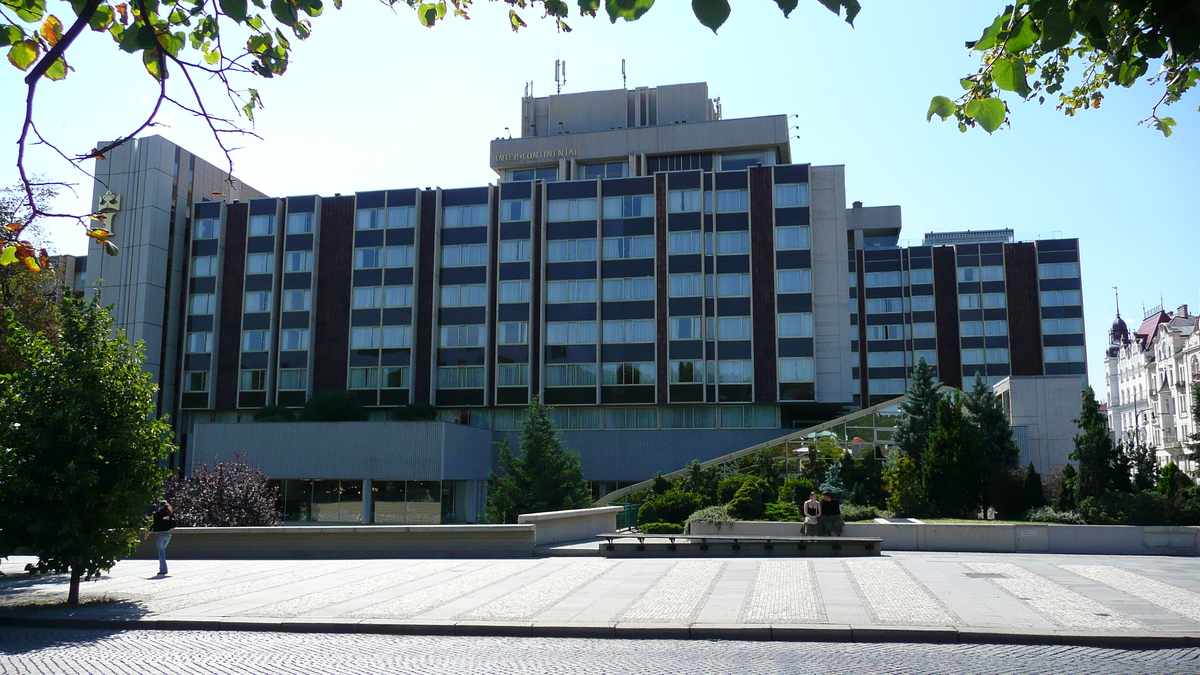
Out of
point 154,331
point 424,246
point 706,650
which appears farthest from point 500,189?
point 706,650

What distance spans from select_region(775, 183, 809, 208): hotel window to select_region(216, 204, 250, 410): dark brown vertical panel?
3566 cm

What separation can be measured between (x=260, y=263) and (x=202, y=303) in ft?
15.9

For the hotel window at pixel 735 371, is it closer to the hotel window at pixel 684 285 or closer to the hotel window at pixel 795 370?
the hotel window at pixel 795 370

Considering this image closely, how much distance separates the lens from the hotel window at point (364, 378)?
196 feet

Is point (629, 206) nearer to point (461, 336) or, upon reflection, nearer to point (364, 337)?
point (461, 336)

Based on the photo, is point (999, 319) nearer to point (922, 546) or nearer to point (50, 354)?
point (922, 546)

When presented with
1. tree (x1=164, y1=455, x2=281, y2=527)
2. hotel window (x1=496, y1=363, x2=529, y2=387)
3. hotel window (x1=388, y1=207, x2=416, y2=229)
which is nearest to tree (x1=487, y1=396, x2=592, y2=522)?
tree (x1=164, y1=455, x2=281, y2=527)

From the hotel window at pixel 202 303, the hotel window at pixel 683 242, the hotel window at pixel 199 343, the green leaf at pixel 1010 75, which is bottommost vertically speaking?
the green leaf at pixel 1010 75

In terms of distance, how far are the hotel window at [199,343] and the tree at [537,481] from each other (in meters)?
29.5

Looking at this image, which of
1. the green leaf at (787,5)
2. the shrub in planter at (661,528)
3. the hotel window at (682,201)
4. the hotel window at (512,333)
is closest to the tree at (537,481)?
the shrub in planter at (661,528)

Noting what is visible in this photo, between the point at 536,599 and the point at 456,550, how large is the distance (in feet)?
26.8

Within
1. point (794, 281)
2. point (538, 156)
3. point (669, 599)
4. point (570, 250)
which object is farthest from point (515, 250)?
point (669, 599)

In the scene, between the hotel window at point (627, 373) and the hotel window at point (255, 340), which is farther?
the hotel window at point (255, 340)

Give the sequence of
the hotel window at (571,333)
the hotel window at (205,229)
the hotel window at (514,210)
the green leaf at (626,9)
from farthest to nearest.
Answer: the hotel window at (205,229)
the hotel window at (514,210)
the hotel window at (571,333)
the green leaf at (626,9)
